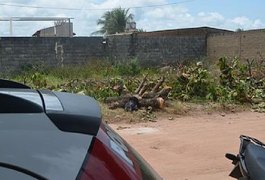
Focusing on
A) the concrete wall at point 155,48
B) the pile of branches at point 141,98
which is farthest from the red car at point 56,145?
the concrete wall at point 155,48

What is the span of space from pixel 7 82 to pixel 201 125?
771 cm

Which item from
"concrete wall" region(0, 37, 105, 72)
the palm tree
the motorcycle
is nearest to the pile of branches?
the motorcycle

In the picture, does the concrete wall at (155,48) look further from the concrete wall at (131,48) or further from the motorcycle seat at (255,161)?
the motorcycle seat at (255,161)

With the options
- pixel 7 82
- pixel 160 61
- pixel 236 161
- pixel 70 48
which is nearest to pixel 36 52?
pixel 70 48

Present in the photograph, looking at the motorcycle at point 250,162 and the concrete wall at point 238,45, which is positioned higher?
the concrete wall at point 238,45

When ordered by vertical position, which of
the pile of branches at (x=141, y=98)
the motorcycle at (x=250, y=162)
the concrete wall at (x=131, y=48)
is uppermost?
the concrete wall at (x=131, y=48)

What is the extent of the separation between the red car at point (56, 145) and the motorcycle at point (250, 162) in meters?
1.56

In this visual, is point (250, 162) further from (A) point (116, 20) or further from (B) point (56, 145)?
(A) point (116, 20)

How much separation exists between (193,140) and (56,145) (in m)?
6.71

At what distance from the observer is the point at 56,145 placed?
3.73 feet

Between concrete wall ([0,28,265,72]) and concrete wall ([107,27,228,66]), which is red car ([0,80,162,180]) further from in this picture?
concrete wall ([107,27,228,66])

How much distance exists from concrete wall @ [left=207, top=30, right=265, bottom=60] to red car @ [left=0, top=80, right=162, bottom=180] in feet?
64.3

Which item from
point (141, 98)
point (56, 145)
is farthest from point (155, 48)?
point (56, 145)

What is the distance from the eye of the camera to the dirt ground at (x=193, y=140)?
5.95 m
